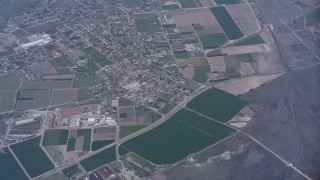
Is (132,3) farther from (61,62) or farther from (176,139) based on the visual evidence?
(176,139)

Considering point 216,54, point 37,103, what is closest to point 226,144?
point 216,54

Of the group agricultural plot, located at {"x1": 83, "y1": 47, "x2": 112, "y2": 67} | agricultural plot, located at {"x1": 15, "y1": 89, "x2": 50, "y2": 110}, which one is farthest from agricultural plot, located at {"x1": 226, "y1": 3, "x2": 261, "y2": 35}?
agricultural plot, located at {"x1": 15, "y1": 89, "x2": 50, "y2": 110}

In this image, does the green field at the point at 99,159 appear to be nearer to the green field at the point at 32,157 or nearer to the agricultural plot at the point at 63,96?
the green field at the point at 32,157

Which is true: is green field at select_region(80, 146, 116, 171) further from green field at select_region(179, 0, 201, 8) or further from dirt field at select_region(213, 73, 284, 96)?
green field at select_region(179, 0, 201, 8)

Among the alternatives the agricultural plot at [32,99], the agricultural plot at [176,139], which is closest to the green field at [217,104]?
the agricultural plot at [176,139]

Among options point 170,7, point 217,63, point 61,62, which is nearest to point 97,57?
point 61,62

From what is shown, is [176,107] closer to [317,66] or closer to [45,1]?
[317,66]

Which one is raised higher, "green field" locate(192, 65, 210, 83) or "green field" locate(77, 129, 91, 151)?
"green field" locate(192, 65, 210, 83)
